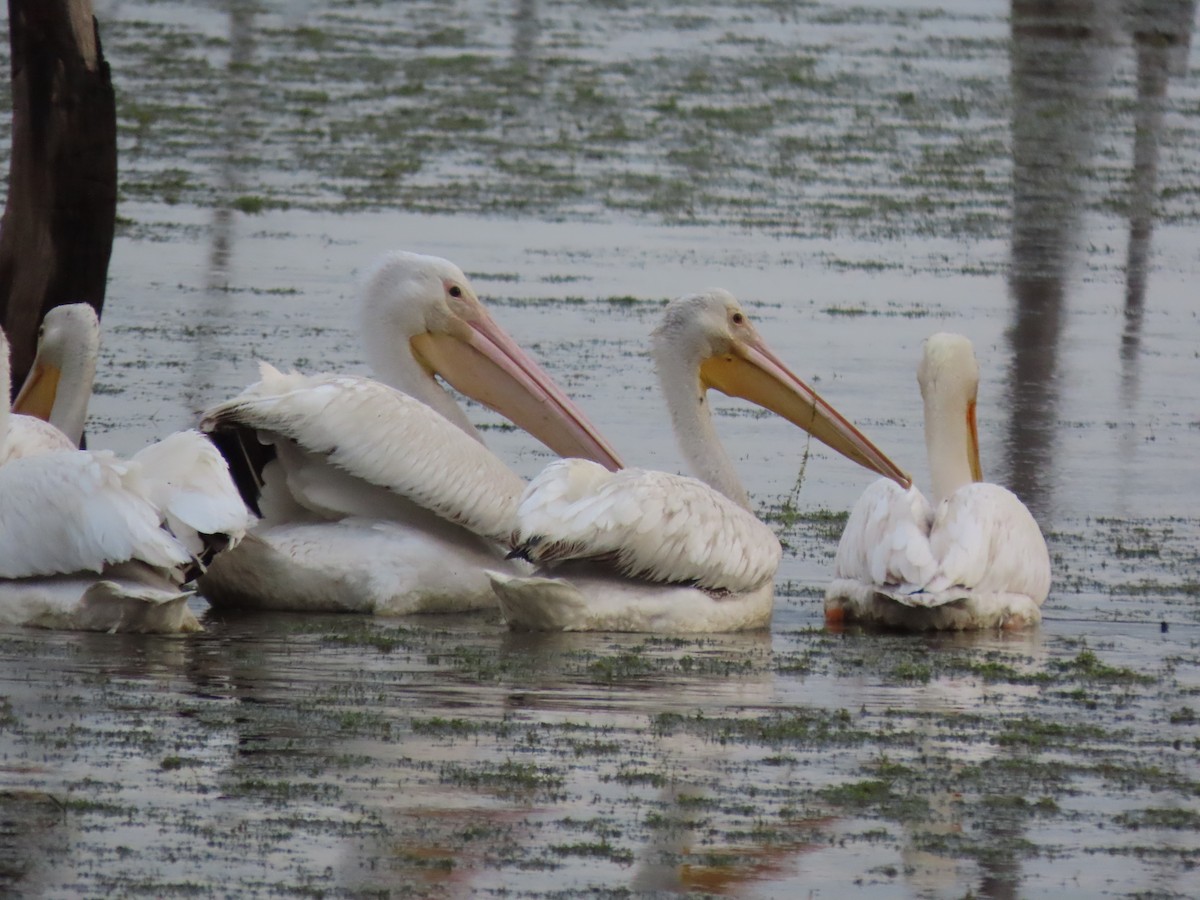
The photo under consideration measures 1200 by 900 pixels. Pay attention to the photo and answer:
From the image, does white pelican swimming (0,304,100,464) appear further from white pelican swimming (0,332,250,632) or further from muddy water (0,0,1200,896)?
white pelican swimming (0,332,250,632)

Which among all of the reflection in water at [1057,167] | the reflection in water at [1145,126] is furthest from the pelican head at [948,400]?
the reflection in water at [1145,126]

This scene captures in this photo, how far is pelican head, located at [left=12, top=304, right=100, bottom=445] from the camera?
8.47 meters

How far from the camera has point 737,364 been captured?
8.38 metres

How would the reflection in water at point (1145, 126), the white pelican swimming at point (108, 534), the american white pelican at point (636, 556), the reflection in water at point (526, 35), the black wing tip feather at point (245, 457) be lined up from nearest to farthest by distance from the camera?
the white pelican swimming at point (108, 534)
the american white pelican at point (636, 556)
the black wing tip feather at point (245, 457)
the reflection in water at point (1145, 126)
the reflection in water at point (526, 35)

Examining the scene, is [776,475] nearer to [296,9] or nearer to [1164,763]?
[1164,763]

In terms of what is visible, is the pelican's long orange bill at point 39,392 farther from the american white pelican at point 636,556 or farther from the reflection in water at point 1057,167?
the reflection in water at point 1057,167

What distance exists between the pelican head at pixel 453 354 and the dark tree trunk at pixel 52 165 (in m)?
1.36

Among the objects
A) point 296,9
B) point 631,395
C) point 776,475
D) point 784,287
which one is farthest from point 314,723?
point 296,9

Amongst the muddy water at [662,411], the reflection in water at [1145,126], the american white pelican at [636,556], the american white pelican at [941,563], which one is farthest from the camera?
the reflection in water at [1145,126]

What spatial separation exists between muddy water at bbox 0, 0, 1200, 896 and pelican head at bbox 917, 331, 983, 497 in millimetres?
477

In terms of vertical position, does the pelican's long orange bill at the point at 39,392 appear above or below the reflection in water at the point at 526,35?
below

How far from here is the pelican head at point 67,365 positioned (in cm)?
847

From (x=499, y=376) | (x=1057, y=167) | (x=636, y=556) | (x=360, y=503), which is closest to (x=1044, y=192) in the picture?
(x=1057, y=167)

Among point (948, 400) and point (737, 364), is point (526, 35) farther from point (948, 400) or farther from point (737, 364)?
point (948, 400)
